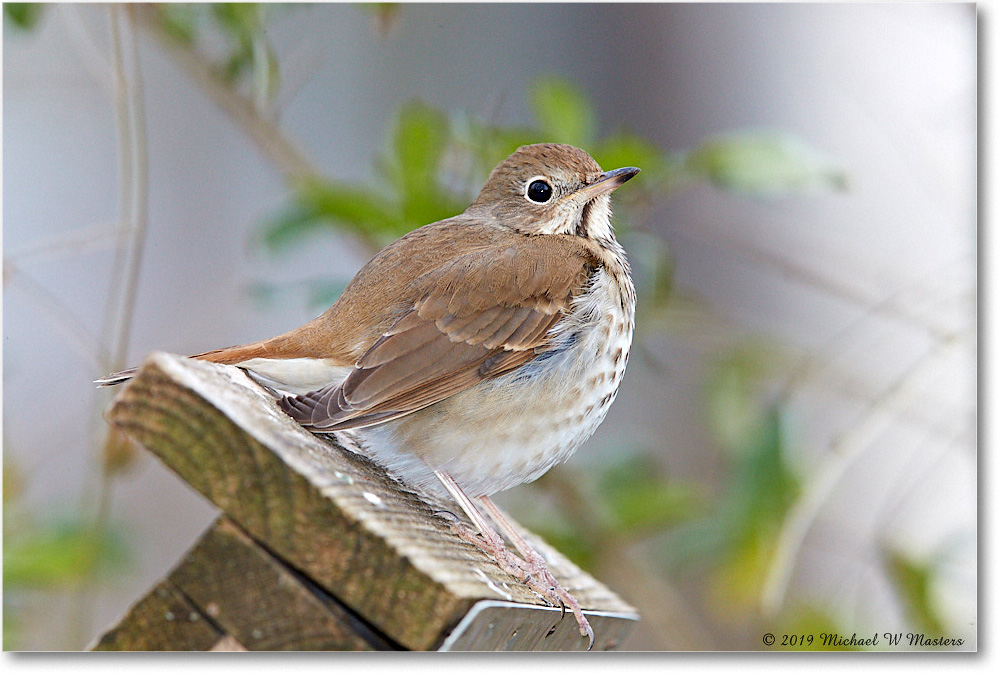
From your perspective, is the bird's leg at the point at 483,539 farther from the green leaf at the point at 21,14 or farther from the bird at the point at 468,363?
the green leaf at the point at 21,14

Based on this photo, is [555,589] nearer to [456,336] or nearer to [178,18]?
[456,336]

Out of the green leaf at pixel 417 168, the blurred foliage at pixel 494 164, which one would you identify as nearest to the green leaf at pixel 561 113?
the blurred foliage at pixel 494 164

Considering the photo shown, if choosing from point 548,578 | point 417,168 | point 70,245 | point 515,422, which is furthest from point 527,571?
point 70,245

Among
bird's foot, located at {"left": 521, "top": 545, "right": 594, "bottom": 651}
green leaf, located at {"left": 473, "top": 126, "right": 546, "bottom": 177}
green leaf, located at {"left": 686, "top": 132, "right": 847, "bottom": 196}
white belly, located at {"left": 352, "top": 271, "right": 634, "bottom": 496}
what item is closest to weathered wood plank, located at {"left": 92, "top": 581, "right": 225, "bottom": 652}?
white belly, located at {"left": 352, "top": 271, "right": 634, "bottom": 496}

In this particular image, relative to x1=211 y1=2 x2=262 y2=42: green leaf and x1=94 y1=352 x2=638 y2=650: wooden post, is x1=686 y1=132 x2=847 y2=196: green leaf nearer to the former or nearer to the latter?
x1=211 y1=2 x2=262 y2=42: green leaf

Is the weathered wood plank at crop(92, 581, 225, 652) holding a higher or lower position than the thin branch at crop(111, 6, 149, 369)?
lower

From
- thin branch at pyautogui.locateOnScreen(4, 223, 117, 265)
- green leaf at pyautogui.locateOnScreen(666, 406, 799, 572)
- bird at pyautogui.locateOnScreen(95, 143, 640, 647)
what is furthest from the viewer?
thin branch at pyautogui.locateOnScreen(4, 223, 117, 265)

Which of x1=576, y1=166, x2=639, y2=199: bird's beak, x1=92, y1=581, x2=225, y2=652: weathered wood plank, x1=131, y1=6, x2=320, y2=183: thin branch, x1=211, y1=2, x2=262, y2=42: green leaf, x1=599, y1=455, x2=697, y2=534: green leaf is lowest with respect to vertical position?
x1=599, y1=455, x2=697, y2=534: green leaf
